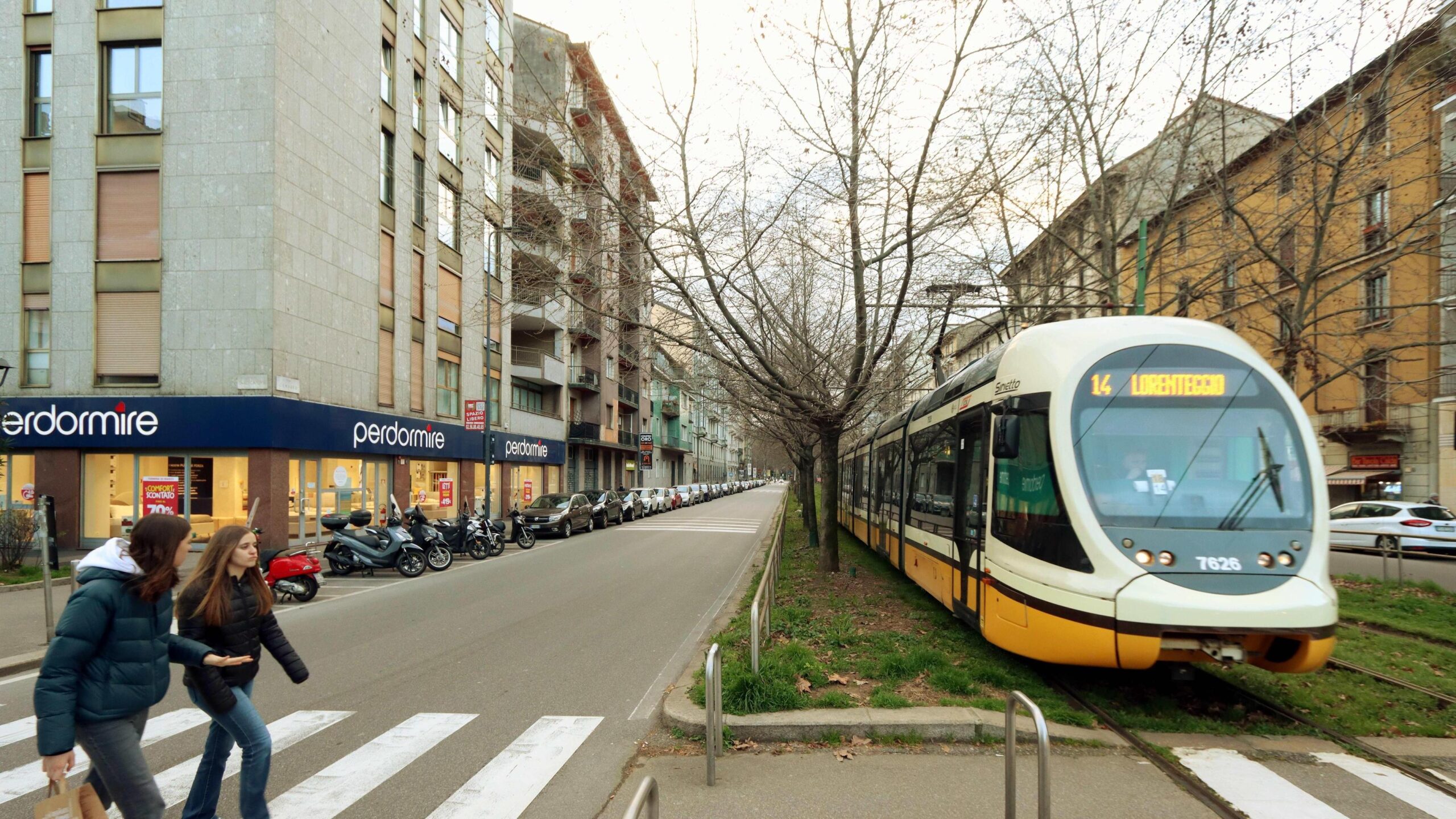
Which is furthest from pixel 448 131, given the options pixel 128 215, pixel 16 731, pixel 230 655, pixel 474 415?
pixel 230 655

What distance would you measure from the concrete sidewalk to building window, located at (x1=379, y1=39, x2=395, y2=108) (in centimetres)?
2413

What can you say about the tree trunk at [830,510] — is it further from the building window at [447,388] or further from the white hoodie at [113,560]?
the building window at [447,388]

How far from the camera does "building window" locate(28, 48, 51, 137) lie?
62.8 feet

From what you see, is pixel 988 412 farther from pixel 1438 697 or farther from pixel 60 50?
pixel 60 50

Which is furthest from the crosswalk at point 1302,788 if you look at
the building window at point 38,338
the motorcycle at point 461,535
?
the building window at point 38,338

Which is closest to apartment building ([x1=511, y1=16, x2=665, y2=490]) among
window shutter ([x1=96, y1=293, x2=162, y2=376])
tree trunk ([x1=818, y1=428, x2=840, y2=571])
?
tree trunk ([x1=818, y1=428, x2=840, y2=571])

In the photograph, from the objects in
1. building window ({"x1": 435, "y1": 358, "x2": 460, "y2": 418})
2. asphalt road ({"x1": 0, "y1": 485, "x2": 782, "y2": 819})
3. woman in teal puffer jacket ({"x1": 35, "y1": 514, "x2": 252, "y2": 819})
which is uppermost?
building window ({"x1": 435, "y1": 358, "x2": 460, "y2": 418})

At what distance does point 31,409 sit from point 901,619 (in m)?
20.2

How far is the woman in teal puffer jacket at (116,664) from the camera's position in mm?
3123

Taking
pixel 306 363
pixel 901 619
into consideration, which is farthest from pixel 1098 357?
pixel 306 363

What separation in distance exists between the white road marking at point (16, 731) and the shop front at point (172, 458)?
12245 millimetres

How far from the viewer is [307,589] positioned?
12.6 meters

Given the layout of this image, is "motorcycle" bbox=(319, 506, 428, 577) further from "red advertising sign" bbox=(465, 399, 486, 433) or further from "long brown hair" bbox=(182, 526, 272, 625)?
"long brown hair" bbox=(182, 526, 272, 625)

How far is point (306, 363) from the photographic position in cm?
1953
